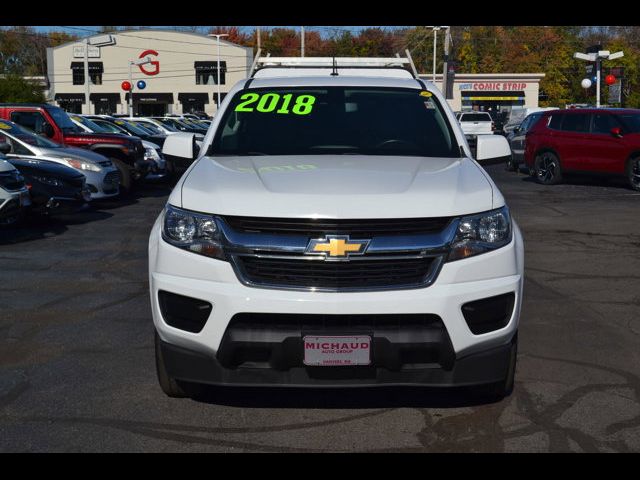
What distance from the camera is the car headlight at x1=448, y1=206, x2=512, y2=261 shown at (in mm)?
4133

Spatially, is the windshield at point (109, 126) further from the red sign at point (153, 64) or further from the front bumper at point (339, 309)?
the red sign at point (153, 64)

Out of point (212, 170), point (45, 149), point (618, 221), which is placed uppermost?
point (212, 170)

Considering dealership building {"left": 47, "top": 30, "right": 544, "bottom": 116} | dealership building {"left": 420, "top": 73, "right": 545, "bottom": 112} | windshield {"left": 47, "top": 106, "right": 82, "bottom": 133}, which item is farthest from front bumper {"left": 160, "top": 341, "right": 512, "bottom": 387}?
dealership building {"left": 47, "top": 30, "right": 544, "bottom": 116}

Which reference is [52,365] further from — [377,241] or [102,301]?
[377,241]

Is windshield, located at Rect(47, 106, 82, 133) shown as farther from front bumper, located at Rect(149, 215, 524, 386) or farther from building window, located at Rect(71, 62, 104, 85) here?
building window, located at Rect(71, 62, 104, 85)

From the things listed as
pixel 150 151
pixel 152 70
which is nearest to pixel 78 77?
pixel 152 70

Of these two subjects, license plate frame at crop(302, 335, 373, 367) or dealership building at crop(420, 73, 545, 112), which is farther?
dealership building at crop(420, 73, 545, 112)

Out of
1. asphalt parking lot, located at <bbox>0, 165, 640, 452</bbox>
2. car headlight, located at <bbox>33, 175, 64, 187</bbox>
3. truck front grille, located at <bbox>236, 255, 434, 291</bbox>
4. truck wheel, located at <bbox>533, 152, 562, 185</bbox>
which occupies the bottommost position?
truck wheel, located at <bbox>533, 152, 562, 185</bbox>

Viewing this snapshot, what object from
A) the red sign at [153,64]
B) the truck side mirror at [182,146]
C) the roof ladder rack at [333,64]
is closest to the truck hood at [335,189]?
the truck side mirror at [182,146]

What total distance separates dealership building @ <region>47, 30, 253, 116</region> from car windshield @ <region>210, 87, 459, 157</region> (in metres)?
77.0

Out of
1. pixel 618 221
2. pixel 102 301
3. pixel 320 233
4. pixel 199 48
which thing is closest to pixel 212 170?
pixel 320 233

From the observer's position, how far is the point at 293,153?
5.30 m

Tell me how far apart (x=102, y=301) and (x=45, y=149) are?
8.27 meters

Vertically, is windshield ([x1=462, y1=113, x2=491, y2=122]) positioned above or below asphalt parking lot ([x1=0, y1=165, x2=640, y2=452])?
below
